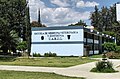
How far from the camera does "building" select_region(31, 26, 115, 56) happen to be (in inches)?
2247

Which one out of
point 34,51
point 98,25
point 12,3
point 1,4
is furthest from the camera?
point 98,25

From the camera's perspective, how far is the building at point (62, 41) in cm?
5706

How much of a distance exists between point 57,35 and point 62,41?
177 cm

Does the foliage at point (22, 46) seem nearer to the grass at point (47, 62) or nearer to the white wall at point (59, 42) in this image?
the white wall at point (59, 42)

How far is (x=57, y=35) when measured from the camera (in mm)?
58844

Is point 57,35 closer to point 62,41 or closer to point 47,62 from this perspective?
point 62,41

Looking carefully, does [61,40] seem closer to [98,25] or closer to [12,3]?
[12,3]

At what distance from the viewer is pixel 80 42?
57.0 meters

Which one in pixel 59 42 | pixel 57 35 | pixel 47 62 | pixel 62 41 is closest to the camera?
pixel 47 62

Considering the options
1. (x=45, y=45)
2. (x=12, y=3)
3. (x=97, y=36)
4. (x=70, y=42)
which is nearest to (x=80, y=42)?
(x=70, y=42)

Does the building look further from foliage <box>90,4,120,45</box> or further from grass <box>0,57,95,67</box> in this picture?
foliage <box>90,4,120,45</box>

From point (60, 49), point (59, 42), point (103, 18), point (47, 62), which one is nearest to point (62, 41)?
point (59, 42)

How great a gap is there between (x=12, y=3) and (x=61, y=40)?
12.9 m

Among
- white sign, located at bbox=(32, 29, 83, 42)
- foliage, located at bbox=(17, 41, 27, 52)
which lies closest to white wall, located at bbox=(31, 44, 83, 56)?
white sign, located at bbox=(32, 29, 83, 42)
